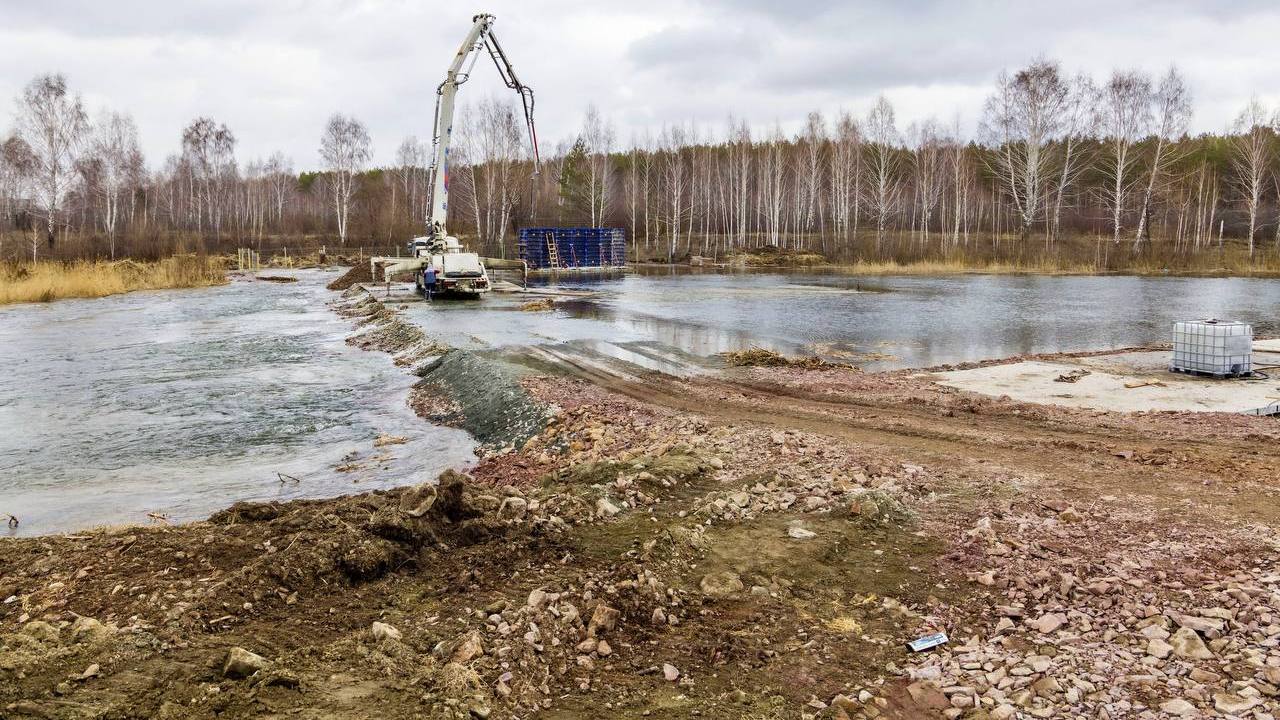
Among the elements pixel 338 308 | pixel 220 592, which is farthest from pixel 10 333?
pixel 220 592

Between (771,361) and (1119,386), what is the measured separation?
5.22 m

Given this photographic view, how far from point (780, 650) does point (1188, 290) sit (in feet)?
114

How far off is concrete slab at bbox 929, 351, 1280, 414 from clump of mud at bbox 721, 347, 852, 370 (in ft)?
6.39

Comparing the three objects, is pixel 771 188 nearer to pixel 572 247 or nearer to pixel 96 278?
pixel 572 247

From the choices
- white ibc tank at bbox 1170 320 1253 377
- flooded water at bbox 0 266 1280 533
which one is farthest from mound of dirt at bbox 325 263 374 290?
white ibc tank at bbox 1170 320 1253 377

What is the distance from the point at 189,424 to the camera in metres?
10.7

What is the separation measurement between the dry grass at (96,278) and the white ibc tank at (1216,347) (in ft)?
115

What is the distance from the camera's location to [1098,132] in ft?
166

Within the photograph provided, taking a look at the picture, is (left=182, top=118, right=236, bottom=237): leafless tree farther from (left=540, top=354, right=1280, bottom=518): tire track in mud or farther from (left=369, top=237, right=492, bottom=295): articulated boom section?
(left=540, top=354, right=1280, bottom=518): tire track in mud

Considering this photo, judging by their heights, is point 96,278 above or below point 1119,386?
above

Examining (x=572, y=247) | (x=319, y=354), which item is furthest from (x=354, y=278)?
(x=319, y=354)

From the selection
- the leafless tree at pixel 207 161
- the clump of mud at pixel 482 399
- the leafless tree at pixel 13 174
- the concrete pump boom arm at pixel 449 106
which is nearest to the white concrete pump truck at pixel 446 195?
the concrete pump boom arm at pixel 449 106

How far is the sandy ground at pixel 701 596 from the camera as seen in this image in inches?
142

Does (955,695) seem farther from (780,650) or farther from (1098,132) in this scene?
(1098,132)
